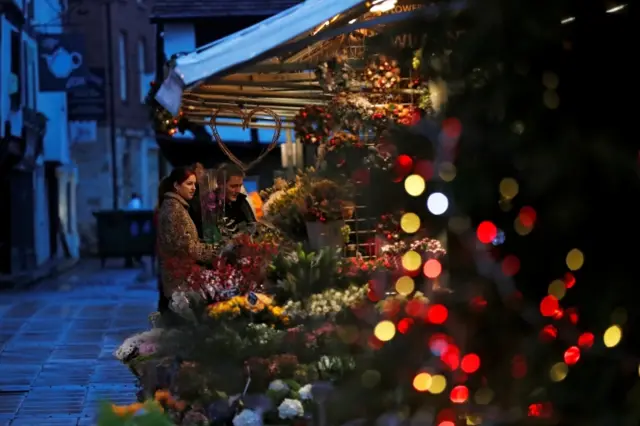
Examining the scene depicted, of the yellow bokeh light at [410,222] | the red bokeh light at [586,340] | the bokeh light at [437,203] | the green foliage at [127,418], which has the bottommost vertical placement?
the green foliage at [127,418]

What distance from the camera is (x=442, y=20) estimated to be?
313cm

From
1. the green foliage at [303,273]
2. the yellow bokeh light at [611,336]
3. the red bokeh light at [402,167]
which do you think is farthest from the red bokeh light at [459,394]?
the green foliage at [303,273]

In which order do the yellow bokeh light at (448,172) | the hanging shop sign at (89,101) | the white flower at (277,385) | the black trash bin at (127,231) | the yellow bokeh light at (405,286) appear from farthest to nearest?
the hanging shop sign at (89,101) < the black trash bin at (127,231) < the white flower at (277,385) < the yellow bokeh light at (405,286) < the yellow bokeh light at (448,172)

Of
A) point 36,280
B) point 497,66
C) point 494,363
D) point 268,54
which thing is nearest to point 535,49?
point 497,66

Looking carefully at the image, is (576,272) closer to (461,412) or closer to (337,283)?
(461,412)

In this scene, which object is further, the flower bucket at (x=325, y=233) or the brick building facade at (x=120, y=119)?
the brick building facade at (x=120, y=119)

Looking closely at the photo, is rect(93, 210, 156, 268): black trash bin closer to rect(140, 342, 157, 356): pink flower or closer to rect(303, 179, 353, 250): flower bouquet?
rect(303, 179, 353, 250): flower bouquet

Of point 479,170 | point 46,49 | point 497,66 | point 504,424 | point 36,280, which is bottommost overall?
point 36,280

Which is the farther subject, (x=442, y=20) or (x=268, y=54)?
(x=268, y=54)

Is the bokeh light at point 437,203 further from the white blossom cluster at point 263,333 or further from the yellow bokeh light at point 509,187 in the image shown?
the white blossom cluster at point 263,333

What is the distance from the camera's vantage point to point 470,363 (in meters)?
3.21

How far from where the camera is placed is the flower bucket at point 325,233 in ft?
22.5

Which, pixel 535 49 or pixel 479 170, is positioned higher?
pixel 535 49

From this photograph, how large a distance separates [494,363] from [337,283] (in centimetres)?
185
